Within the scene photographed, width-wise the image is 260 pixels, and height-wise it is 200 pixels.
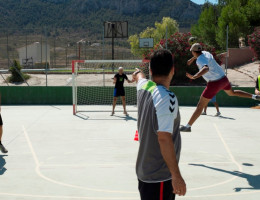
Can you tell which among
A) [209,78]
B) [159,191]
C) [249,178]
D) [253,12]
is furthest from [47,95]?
[253,12]

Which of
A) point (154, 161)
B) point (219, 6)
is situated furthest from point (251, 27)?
point (154, 161)

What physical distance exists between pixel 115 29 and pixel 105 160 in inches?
801

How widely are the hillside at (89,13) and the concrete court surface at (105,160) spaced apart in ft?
299

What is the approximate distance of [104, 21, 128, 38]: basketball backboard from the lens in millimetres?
26672

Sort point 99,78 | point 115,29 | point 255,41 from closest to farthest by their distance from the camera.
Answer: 1. point 99,78
2. point 115,29
3. point 255,41

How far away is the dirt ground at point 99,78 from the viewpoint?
25609mm

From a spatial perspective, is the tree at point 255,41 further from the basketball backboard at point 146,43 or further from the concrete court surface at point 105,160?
the concrete court surface at point 105,160

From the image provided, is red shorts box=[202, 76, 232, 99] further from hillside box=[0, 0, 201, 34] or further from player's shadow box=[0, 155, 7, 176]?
hillside box=[0, 0, 201, 34]

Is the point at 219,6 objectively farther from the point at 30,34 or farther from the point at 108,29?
the point at 30,34

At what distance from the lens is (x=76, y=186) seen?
6008 millimetres

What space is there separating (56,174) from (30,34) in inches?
3372

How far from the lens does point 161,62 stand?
3045 millimetres

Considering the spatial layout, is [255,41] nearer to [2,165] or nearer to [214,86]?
[214,86]

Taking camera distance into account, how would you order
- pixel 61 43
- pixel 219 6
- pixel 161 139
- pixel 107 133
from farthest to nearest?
pixel 61 43, pixel 219 6, pixel 107 133, pixel 161 139
